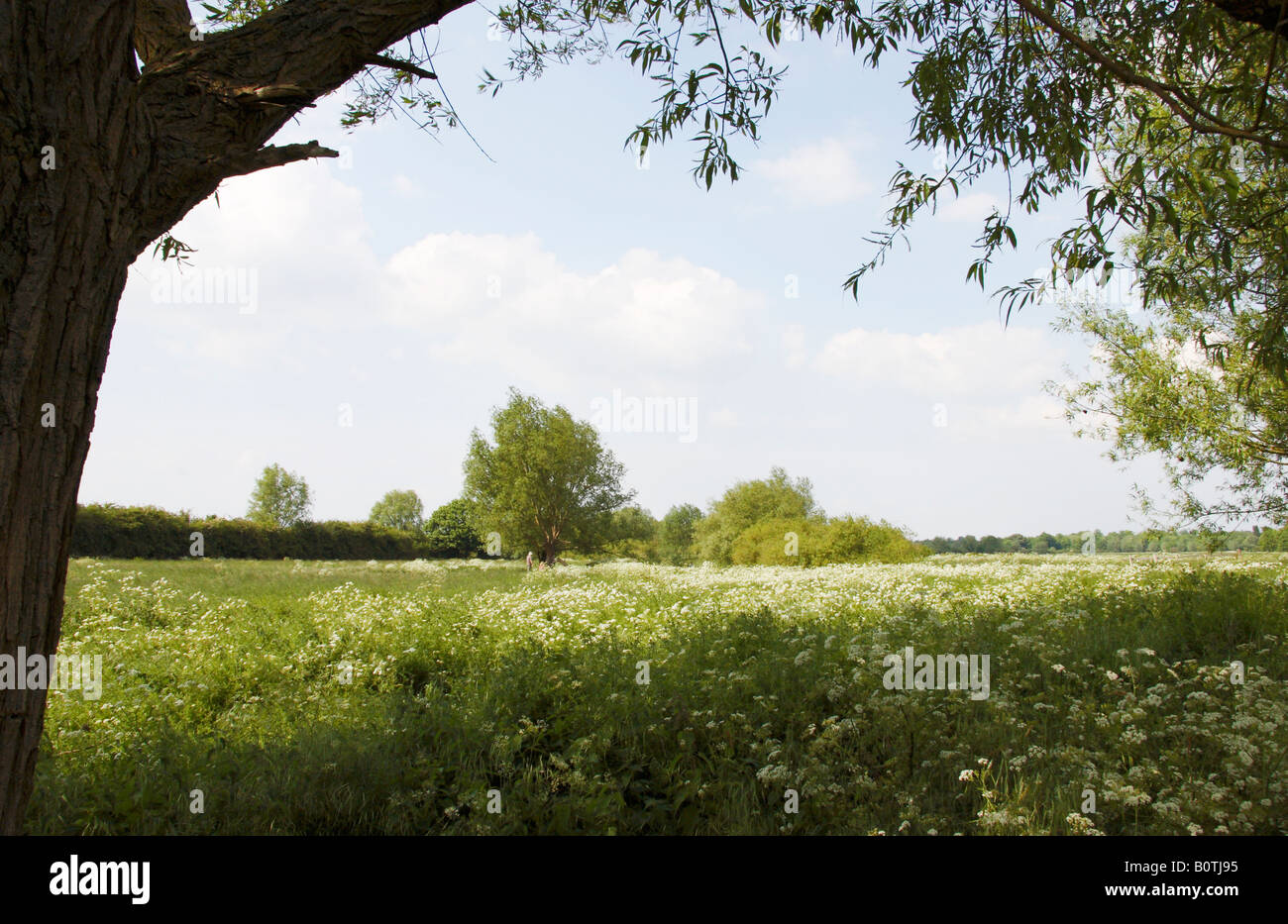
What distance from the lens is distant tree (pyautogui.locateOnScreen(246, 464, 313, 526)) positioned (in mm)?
68250

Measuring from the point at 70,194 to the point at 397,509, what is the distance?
90.1 m

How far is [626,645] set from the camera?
7.96 meters

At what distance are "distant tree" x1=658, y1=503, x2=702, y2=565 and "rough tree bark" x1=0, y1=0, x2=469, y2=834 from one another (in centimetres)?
7449

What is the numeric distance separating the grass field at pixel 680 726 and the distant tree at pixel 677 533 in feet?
225

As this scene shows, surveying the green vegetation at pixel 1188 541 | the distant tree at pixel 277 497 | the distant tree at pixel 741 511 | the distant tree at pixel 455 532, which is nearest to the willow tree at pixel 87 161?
the green vegetation at pixel 1188 541

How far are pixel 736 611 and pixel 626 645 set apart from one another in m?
2.63

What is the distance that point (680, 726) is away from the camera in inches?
218

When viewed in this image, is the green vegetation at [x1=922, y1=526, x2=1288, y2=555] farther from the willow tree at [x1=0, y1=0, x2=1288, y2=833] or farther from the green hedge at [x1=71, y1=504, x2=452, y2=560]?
the green hedge at [x1=71, y1=504, x2=452, y2=560]

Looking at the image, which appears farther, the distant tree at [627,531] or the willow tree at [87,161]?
the distant tree at [627,531]

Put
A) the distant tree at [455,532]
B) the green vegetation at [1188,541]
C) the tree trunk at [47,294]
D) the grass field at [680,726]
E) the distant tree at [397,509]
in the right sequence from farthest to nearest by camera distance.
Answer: the distant tree at [397,509]
the distant tree at [455,532]
the green vegetation at [1188,541]
the grass field at [680,726]
the tree trunk at [47,294]

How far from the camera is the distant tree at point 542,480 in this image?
149ft

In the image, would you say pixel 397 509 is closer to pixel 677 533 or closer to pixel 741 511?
pixel 677 533

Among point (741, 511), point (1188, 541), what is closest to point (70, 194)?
point (1188, 541)

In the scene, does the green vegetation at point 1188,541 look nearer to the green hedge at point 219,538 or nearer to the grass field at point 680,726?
the grass field at point 680,726
